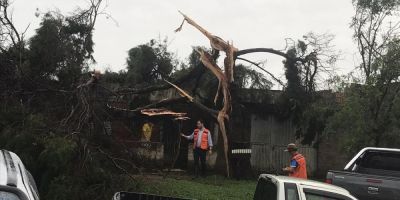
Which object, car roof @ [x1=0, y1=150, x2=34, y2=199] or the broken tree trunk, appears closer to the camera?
car roof @ [x1=0, y1=150, x2=34, y2=199]

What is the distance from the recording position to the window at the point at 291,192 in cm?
612

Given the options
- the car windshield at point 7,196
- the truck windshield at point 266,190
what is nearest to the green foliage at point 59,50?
the truck windshield at point 266,190

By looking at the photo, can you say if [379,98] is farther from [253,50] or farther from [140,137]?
[140,137]

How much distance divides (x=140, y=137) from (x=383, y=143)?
293 inches

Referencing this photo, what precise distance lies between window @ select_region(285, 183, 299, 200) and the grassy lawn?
4.99 m

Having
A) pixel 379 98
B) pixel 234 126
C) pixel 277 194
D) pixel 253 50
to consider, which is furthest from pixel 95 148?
Answer: pixel 234 126

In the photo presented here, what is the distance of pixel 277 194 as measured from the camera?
6.17m

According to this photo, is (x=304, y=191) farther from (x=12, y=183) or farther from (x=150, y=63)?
(x=150, y=63)

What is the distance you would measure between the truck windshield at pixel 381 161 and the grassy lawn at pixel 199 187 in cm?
292

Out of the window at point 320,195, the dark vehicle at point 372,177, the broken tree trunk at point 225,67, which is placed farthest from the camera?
the broken tree trunk at point 225,67

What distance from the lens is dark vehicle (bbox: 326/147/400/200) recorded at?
8.08 metres

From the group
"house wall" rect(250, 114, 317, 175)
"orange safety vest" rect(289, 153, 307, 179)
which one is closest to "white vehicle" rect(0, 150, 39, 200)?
"orange safety vest" rect(289, 153, 307, 179)

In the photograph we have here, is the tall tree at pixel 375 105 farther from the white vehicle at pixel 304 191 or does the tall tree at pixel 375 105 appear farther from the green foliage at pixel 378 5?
the white vehicle at pixel 304 191

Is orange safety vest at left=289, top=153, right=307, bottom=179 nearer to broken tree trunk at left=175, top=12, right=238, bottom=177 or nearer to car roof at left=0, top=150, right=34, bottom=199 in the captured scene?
broken tree trunk at left=175, top=12, right=238, bottom=177
